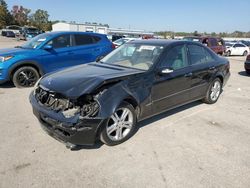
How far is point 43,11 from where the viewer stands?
3607 inches

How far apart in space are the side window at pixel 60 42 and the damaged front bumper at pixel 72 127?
4.50m

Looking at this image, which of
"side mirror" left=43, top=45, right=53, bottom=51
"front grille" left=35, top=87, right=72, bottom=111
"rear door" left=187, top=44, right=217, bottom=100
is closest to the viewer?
"front grille" left=35, top=87, right=72, bottom=111

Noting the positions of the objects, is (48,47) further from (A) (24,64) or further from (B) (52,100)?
(B) (52,100)

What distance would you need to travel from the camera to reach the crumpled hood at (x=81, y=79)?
3.29m

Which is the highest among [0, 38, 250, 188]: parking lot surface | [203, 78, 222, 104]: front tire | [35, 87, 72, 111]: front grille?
[35, 87, 72, 111]: front grille

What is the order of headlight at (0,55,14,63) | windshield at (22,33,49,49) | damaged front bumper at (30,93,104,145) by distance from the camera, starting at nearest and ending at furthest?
damaged front bumper at (30,93,104,145)
headlight at (0,55,14,63)
windshield at (22,33,49,49)

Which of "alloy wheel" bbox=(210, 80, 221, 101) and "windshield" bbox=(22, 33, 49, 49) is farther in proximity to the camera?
"windshield" bbox=(22, 33, 49, 49)

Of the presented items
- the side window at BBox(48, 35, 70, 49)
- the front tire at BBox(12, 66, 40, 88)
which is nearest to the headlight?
the front tire at BBox(12, 66, 40, 88)

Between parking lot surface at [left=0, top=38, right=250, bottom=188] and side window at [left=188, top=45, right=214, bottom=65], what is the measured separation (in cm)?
124

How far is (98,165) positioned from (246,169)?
6.47 feet

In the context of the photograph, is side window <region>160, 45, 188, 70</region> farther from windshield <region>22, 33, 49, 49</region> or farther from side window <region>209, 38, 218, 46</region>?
side window <region>209, 38, 218, 46</region>

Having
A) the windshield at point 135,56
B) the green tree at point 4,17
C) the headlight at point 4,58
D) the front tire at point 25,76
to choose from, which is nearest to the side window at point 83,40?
the front tire at point 25,76

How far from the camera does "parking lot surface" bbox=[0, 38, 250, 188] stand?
2.89 metres

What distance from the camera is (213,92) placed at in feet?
19.4
